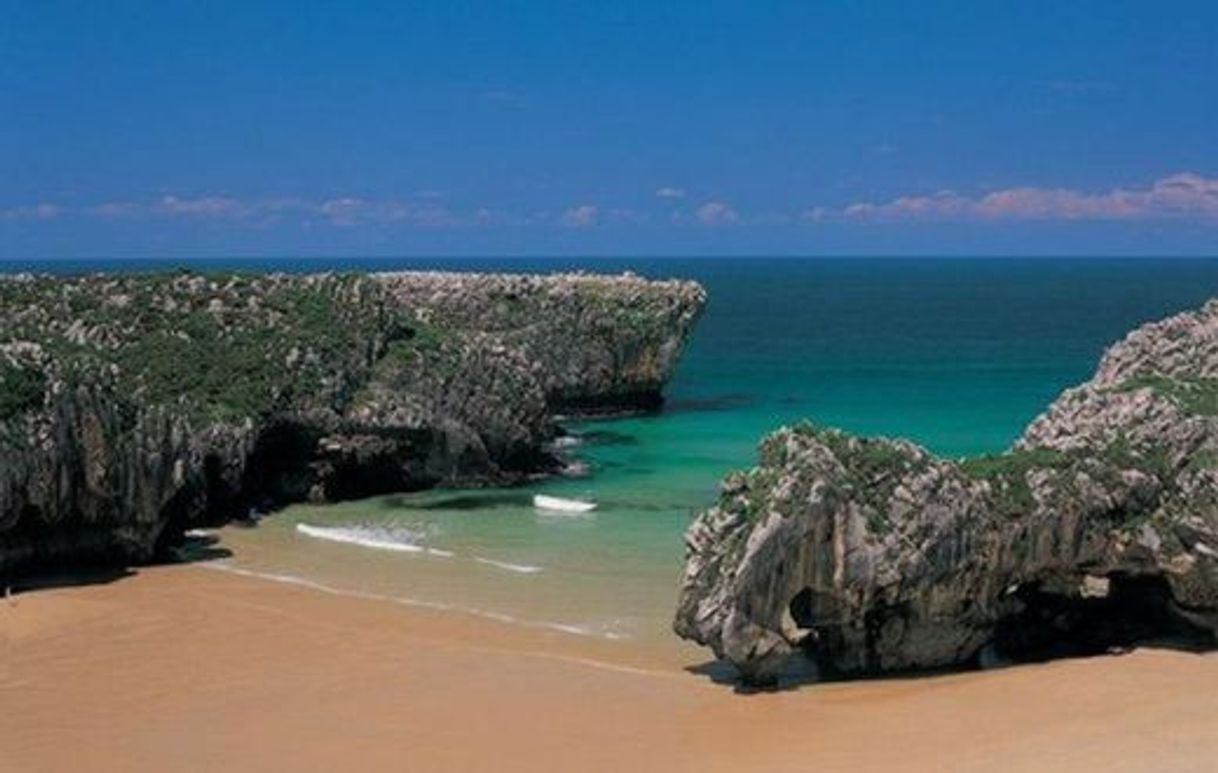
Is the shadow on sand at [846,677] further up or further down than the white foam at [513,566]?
further up

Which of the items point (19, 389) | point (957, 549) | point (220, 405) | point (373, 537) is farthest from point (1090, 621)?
point (220, 405)

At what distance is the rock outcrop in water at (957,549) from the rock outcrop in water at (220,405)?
15304 millimetres

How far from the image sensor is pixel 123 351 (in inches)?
1738

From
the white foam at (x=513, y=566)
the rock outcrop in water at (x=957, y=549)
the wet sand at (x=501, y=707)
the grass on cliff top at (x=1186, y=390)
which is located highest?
the grass on cliff top at (x=1186, y=390)

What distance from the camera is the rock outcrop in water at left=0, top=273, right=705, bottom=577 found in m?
32.7

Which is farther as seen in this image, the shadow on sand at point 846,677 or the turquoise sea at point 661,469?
the turquoise sea at point 661,469

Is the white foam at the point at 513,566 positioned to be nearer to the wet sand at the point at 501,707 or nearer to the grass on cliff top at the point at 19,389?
the wet sand at the point at 501,707

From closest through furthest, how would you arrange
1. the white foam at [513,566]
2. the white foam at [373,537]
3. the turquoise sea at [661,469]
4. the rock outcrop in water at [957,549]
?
the rock outcrop in water at [957,549]
the turquoise sea at [661,469]
the white foam at [513,566]
the white foam at [373,537]

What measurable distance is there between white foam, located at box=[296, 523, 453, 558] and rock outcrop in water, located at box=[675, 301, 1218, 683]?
40.5 ft

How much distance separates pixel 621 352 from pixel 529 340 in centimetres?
445

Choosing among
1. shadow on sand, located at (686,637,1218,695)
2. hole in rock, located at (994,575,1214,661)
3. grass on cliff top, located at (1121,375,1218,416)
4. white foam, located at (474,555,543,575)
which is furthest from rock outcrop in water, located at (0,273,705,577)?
grass on cliff top, located at (1121,375,1218,416)

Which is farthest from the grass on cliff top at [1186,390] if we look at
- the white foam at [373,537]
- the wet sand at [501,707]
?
the white foam at [373,537]

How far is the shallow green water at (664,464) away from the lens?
32.5m

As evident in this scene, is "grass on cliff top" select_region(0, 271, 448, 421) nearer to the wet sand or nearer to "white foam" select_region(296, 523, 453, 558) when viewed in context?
"white foam" select_region(296, 523, 453, 558)
